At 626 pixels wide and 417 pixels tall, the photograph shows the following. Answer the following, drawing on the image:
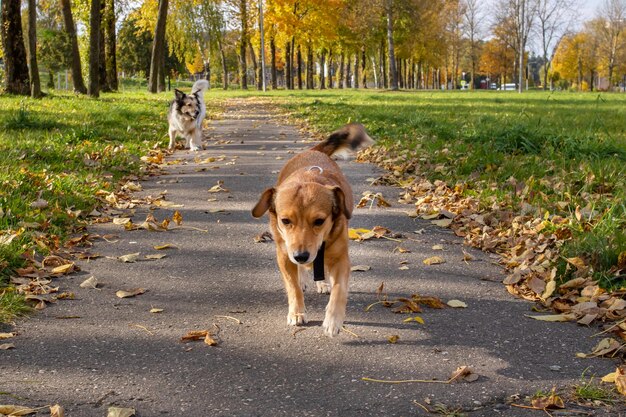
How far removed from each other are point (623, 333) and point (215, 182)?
21.4ft

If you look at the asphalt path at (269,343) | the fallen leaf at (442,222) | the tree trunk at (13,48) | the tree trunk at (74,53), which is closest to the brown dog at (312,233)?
the asphalt path at (269,343)

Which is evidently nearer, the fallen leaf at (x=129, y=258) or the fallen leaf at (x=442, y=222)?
the fallen leaf at (x=129, y=258)

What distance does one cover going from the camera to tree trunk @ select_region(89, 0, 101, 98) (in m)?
24.5

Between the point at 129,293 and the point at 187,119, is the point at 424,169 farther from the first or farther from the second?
the point at 129,293

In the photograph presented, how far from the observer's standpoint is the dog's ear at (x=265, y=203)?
4363 millimetres

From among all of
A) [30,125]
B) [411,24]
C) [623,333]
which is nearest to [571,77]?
[411,24]

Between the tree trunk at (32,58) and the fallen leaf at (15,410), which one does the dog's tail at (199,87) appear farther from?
the fallen leaf at (15,410)

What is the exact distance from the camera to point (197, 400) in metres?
3.26

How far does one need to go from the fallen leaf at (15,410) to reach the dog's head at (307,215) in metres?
1.54

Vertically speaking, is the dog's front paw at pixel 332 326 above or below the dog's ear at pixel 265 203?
below

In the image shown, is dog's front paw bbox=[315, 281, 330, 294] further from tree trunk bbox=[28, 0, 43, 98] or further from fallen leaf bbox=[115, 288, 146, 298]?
tree trunk bbox=[28, 0, 43, 98]

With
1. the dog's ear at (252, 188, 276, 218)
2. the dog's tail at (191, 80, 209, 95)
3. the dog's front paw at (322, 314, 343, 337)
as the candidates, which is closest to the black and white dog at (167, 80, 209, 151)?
the dog's tail at (191, 80, 209, 95)

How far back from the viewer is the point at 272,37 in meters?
57.6

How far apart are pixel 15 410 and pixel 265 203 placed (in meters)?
1.90
